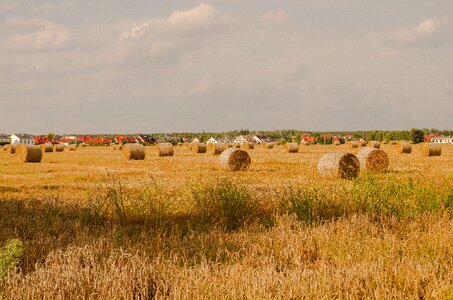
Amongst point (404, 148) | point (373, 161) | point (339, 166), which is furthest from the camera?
point (404, 148)

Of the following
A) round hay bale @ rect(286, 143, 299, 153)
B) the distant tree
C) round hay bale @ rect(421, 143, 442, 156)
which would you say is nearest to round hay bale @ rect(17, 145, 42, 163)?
round hay bale @ rect(286, 143, 299, 153)

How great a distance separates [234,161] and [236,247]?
18.8 m

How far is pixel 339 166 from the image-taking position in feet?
68.4

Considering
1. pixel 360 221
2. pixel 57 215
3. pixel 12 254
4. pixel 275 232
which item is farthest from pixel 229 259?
pixel 57 215

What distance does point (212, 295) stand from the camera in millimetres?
4395

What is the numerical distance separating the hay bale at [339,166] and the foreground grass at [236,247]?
981cm

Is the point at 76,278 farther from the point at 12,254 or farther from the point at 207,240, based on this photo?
the point at 207,240

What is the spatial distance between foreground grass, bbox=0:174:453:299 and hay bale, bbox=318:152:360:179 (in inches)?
386

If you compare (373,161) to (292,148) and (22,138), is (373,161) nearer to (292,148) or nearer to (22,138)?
(292,148)

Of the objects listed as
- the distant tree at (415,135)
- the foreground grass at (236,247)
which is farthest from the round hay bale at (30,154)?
the distant tree at (415,135)

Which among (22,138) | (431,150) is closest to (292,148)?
(431,150)

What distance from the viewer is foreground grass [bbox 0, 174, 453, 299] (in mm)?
4590

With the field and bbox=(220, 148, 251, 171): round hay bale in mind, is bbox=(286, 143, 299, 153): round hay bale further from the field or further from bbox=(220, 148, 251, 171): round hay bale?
the field

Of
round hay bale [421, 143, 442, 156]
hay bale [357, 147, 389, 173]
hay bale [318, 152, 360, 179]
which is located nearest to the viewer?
hay bale [318, 152, 360, 179]
